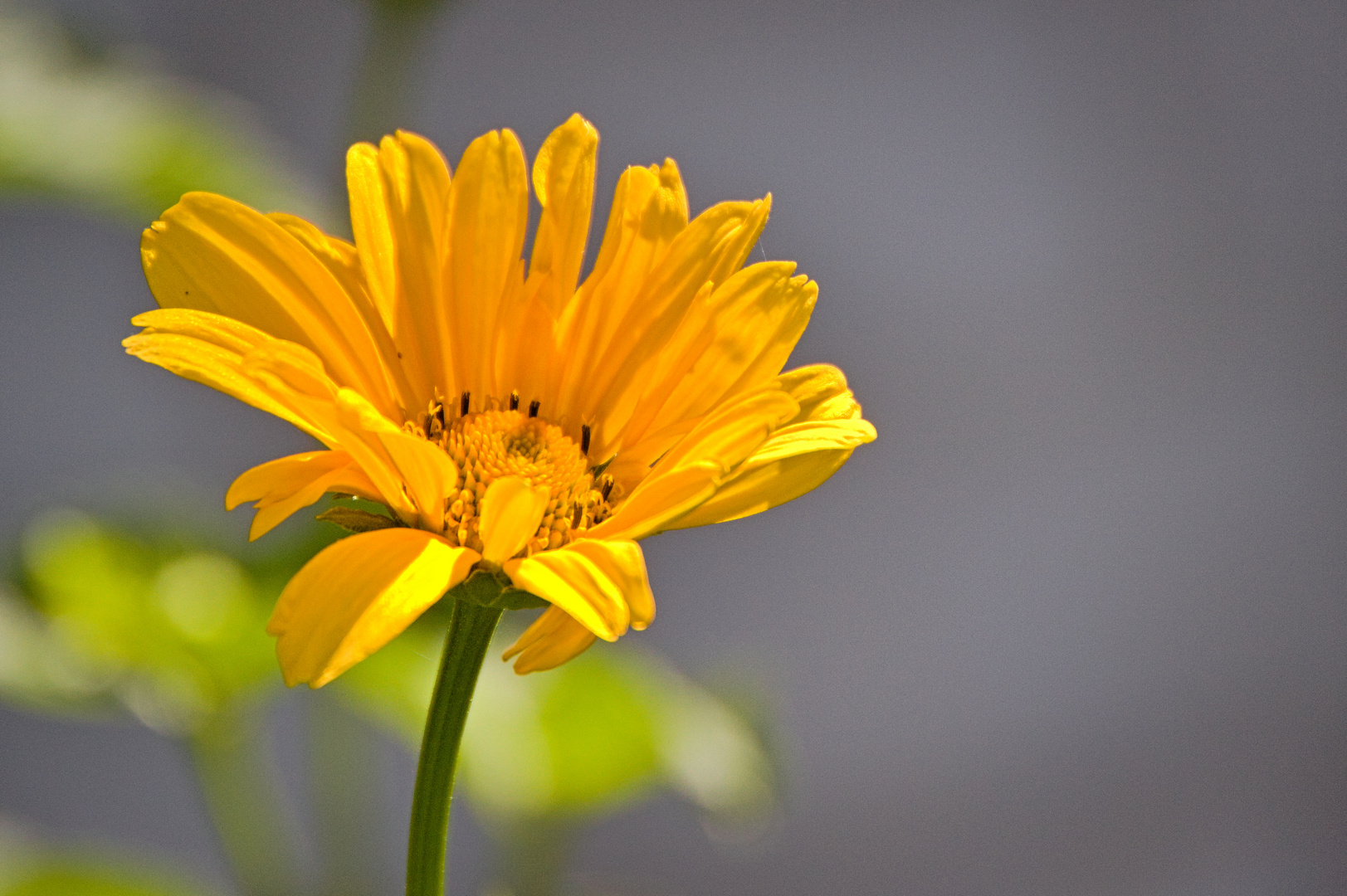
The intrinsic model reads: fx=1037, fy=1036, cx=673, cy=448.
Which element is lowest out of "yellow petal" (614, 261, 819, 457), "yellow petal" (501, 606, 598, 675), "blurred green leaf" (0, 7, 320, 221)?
"yellow petal" (501, 606, 598, 675)

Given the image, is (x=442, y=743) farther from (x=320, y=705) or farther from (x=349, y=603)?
(x=320, y=705)

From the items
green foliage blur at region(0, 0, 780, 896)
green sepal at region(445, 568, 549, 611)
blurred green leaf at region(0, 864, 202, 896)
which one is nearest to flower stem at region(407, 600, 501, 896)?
green sepal at region(445, 568, 549, 611)

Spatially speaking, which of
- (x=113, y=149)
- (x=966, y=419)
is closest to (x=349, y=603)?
(x=113, y=149)

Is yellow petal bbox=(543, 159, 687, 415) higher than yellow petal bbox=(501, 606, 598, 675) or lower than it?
higher

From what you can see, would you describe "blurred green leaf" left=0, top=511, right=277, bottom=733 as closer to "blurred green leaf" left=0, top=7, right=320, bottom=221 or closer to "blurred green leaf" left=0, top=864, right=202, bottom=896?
"blurred green leaf" left=0, top=864, right=202, bottom=896

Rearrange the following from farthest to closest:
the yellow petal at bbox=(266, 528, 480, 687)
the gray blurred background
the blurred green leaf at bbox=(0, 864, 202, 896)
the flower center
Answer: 1. the gray blurred background
2. the blurred green leaf at bbox=(0, 864, 202, 896)
3. the flower center
4. the yellow petal at bbox=(266, 528, 480, 687)

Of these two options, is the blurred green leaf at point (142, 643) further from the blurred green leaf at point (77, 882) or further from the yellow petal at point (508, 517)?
the yellow petal at point (508, 517)

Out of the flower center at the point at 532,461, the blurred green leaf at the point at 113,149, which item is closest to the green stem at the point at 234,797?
the blurred green leaf at the point at 113,149
